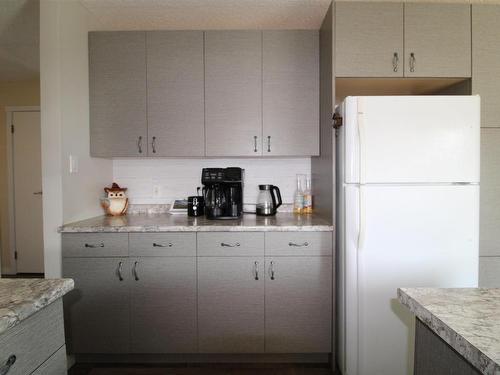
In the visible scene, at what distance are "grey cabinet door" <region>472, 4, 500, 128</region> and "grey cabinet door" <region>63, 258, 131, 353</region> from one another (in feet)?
8.09

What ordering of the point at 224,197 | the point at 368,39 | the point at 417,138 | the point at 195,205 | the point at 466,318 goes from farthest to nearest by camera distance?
1. the point at 195,205
2. the point at 224,197
3. the point at 368,39
4. the point at 417,138
5. the point at 466,318

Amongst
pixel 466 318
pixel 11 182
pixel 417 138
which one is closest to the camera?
pixel 466 318

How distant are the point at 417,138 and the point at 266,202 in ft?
3.70

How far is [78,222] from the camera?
79.4 inches

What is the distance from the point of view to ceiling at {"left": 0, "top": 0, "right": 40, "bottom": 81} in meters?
2.06

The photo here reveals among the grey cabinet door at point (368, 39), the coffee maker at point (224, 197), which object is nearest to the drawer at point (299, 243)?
the coffee maker at point (224, 197)

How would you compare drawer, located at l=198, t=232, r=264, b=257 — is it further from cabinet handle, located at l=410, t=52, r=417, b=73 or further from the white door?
the white door

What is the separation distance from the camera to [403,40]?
186 centimetres

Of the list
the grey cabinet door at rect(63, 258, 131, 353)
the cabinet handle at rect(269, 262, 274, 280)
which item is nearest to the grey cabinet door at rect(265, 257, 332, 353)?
the cabinet handle at rect(269, 262, 274, 280)

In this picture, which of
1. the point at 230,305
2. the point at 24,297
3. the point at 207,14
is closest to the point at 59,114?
the point at 207,14

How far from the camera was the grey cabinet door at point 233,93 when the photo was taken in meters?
2.17

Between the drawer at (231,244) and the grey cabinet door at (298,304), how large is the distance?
11 cm

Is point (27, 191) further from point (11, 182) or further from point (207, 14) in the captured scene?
point (207, 14)

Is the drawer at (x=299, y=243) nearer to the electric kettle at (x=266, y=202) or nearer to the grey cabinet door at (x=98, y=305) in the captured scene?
the electric kettle at (x=266, y=202)
